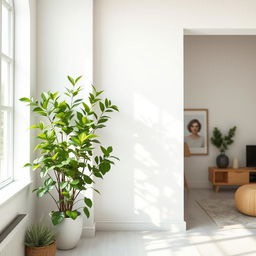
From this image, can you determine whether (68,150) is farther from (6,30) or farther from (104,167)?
(6,30)

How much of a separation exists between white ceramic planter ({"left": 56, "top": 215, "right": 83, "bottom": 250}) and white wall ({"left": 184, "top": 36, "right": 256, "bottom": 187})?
396 centimetres

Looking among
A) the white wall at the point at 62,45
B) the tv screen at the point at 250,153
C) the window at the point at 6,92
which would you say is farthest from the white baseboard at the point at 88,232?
the tv screen at the point at 250,153

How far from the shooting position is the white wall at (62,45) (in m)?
4.13

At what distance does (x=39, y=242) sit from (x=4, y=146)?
38.9 inches

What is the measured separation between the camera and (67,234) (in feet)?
12.1

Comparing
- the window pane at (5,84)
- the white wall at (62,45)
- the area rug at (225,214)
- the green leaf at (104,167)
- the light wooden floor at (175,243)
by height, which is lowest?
the light wooden floor at (175,243)

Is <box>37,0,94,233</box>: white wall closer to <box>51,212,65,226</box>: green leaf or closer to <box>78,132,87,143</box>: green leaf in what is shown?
<box>51,212,65,226</box>: green leaf

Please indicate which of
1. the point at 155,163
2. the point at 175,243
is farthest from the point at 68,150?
the point at 175,243

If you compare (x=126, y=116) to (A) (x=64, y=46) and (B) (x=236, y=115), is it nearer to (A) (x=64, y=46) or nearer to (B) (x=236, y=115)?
(A) (x=64, y=46)

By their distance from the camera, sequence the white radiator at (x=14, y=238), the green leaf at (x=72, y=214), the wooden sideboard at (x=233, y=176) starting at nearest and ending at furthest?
the white radiator at (x=14, y=238)
the green leaf at (x=72, y=214)
the wooden sideboard at (x=233, y=176)

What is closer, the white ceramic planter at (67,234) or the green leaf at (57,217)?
the green leaf at (57,217)

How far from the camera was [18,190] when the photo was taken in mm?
3283

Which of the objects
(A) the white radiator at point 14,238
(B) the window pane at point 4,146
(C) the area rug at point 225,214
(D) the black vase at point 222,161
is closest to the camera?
(A) the white radiator at point 14,238

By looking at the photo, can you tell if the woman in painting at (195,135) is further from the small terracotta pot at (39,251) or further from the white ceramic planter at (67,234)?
the small terracotta pot at (39,251)
